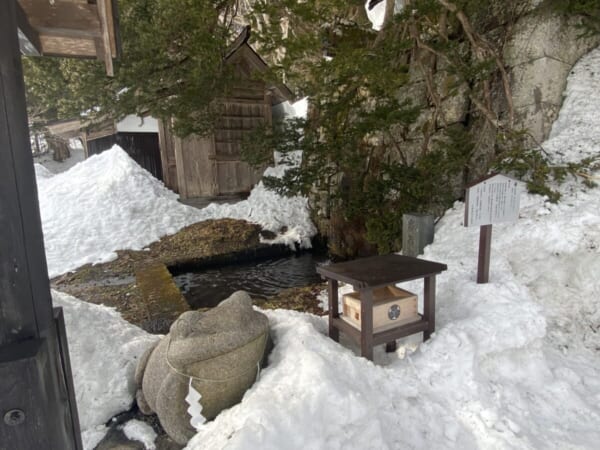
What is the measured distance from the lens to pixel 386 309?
273 centimetres

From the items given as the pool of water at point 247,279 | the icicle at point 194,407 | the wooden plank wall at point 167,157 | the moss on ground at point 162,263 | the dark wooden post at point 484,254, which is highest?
the wooden plank wall at point 167,157

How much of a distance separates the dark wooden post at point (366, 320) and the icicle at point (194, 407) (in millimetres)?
1228

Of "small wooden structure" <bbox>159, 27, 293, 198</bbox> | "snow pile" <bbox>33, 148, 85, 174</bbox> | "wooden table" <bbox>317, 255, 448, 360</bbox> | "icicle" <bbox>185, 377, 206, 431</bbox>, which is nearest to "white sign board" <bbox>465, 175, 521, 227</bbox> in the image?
"wooden table" <bbox>317, 255, 448, 360</bbox>

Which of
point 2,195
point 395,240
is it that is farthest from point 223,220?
point 2,195

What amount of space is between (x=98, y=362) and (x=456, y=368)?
2710mm

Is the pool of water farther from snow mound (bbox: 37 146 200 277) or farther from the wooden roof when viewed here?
the wooden roof

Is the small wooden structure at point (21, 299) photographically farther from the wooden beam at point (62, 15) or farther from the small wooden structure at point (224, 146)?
the small wooden structure at point (224, 146)

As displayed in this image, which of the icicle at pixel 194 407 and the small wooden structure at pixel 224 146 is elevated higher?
the small wooden structure at pixel 224 146

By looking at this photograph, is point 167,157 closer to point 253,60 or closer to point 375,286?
point 253,60

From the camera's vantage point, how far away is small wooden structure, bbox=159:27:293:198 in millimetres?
10703

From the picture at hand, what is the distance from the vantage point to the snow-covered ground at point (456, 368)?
197 centimetres

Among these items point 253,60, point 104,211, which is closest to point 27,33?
point 104,211

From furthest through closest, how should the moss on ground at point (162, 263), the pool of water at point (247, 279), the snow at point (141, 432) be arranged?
1. the pool of water at point (247, 279)
2. the moss on ground at point (162, 263)
3. the snow at point (141, 432)

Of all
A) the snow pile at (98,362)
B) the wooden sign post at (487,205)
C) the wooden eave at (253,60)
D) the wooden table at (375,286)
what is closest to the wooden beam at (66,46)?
the snow pile at (98,362)
